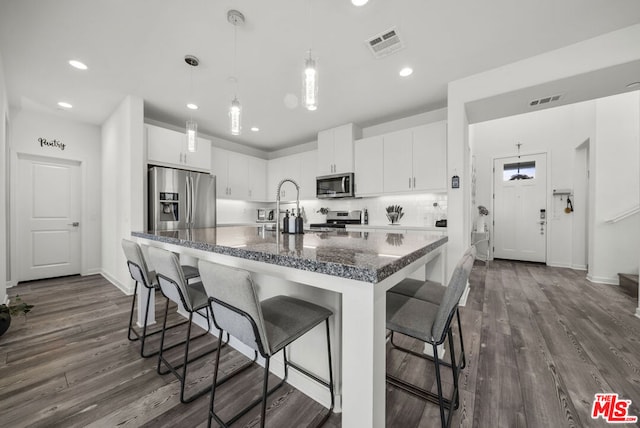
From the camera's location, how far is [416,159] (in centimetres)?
357

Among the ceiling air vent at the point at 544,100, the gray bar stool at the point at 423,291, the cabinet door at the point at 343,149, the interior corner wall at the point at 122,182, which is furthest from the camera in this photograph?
the cabinet door at the point at 343,149

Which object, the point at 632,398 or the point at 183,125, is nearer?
the point at 632,398

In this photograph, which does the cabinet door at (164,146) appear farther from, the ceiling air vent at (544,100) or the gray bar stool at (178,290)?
the ceiling air vent at (544,100)

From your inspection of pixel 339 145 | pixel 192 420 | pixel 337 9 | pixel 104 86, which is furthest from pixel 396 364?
pixel 104 86

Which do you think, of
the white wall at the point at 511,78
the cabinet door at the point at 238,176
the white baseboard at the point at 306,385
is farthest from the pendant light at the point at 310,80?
the cabinet door at the point at 238,176

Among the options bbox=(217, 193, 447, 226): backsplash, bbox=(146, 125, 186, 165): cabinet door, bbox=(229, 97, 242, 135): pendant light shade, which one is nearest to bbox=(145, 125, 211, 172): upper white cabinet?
bbox=(146, 125, 186, 165): cabinet door

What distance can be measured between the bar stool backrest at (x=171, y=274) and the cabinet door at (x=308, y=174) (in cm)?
349

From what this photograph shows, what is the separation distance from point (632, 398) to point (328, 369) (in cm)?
181

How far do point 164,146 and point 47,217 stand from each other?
7.79 ft

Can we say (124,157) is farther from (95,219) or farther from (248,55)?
(248,55)

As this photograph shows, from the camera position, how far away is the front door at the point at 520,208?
5051mm

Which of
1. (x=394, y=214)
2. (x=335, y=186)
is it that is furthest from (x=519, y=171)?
(x=335, y=186)

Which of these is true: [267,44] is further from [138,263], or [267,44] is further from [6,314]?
[6,314]

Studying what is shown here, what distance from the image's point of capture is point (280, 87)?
2.92m
